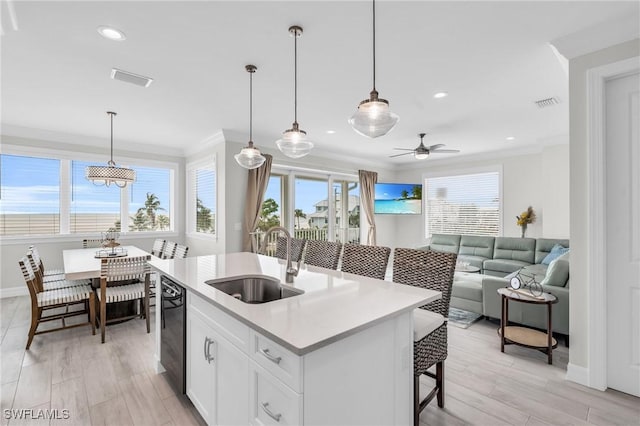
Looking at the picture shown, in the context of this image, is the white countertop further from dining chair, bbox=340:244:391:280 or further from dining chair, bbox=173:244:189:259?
dining chair, bbox=173:244:189:259

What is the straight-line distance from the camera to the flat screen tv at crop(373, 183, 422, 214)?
25.0ft

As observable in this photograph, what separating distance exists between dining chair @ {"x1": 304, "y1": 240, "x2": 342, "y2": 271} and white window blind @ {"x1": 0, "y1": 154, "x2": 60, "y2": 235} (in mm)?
4791

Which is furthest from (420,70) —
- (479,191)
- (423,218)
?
(423,218)

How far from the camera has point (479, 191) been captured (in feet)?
22.8

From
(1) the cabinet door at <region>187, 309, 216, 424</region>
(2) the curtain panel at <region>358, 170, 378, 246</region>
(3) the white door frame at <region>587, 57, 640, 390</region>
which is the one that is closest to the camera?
(1) the cabinet door at <region>187, 309, 216, 424</region>

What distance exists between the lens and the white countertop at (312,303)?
47.2 inches

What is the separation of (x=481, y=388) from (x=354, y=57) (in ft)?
9.59

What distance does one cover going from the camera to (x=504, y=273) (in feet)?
17.9

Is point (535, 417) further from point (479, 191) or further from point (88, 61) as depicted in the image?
point (479, 191)

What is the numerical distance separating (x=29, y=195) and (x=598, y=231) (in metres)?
7.36

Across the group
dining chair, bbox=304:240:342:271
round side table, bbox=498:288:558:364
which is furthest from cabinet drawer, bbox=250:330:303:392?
round side table, bbox=498:288:558:364

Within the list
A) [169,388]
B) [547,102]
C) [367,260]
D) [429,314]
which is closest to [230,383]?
[169,388]

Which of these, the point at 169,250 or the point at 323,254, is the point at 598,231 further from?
the point at 169,250

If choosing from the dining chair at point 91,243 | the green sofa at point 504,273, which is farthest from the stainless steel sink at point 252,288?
the dining chair at point 91,243
